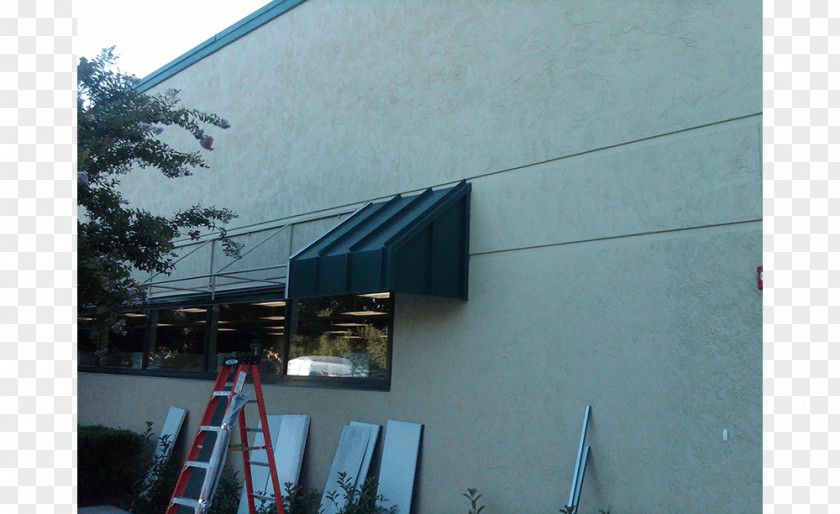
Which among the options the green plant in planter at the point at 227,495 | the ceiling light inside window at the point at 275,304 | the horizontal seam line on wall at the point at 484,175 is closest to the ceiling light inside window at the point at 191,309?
the horizontal seam line on wall at the point at 484,175

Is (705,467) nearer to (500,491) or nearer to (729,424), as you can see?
(729,424)

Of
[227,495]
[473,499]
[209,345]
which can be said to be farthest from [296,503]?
[209,345]

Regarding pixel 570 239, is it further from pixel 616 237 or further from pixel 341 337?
pixel 341 337

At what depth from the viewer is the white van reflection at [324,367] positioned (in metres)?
Result: 8.77

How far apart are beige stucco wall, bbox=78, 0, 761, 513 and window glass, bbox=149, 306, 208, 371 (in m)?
2.47

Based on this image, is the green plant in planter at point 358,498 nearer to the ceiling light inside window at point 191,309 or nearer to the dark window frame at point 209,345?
the dark window frame at point 209,345

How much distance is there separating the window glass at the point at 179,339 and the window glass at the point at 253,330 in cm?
47

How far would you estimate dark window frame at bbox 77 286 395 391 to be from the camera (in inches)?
332

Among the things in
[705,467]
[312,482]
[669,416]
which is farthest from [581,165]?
[312,482]

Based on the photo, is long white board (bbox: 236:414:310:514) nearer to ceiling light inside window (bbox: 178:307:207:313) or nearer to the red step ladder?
the red step ladder

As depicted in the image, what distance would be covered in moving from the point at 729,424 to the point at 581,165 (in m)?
2.60

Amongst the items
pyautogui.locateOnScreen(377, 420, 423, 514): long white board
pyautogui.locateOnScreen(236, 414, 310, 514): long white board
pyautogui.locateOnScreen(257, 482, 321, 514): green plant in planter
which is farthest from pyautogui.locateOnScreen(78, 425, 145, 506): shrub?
pyautogui.locateOnScreen(377, 420, 423, 514): long white board

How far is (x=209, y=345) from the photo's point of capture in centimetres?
1109

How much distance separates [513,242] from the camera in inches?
283
